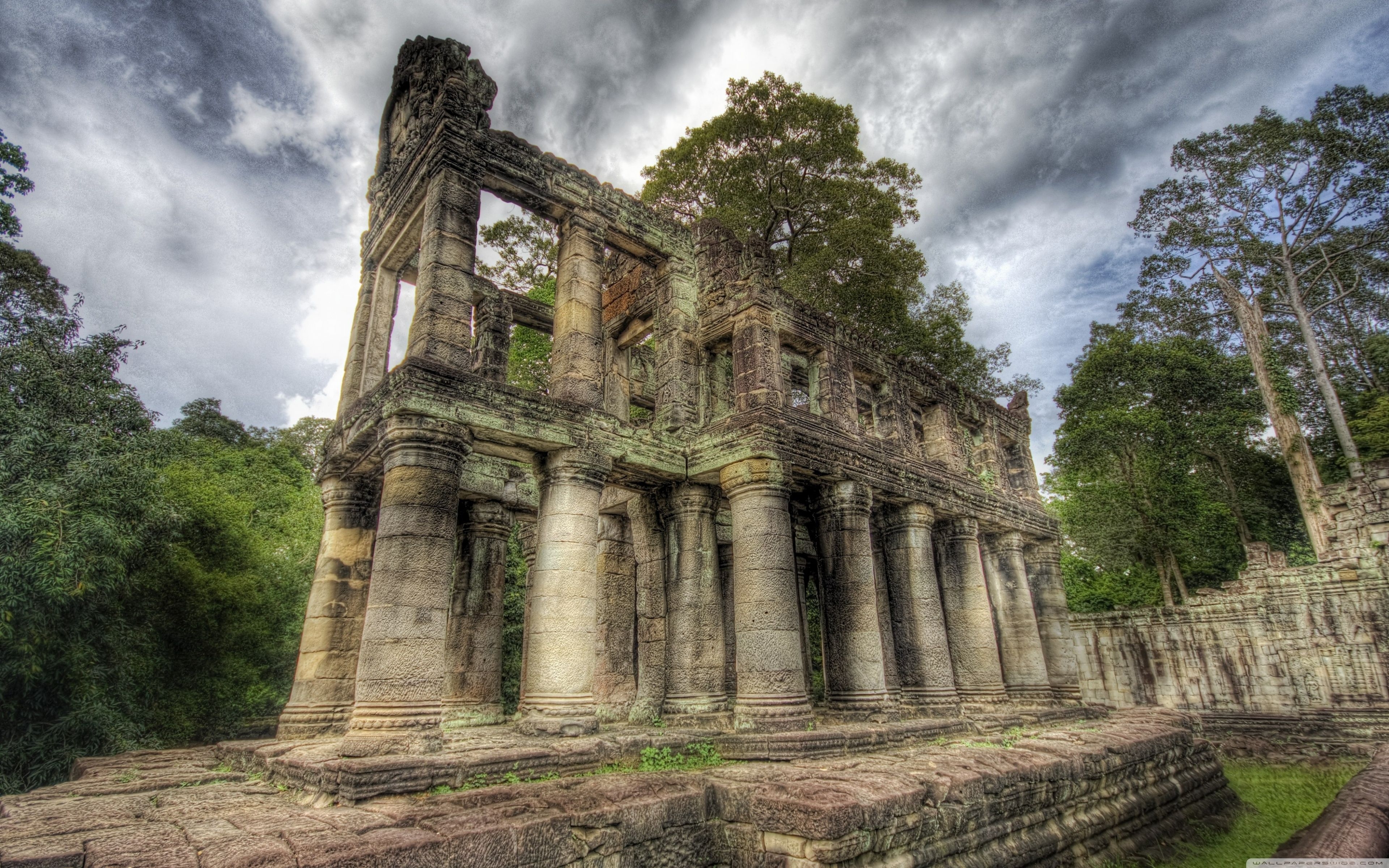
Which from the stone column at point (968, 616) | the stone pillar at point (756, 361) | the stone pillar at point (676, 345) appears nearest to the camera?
the stone pillar at point (756, 361)

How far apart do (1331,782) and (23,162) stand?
94.4ft

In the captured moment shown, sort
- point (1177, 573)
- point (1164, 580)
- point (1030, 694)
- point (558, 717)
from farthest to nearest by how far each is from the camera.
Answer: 1. point (1177, 573)
2. point (1164, 580)
3. point (1030, 694)
4. point (558, 717)

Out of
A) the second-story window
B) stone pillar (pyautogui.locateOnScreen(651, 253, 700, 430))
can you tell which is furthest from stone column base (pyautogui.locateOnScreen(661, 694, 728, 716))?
the second-story window

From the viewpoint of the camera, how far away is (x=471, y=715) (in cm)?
1127

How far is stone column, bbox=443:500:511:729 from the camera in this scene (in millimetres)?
11430

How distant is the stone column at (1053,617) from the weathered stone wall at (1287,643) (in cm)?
441

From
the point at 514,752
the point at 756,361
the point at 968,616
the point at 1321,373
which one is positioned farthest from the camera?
the point at 1321,373

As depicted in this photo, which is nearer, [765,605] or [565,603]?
[565,603]

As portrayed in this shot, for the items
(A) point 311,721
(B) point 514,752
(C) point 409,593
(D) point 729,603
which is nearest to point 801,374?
(D) point 729,603

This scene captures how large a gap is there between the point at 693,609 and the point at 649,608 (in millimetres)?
1254

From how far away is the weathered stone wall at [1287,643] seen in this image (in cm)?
1561

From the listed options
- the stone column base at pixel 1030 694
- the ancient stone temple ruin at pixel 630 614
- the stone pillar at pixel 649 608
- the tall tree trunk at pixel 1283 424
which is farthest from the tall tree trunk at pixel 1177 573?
the stone pillar at pixel 649 608

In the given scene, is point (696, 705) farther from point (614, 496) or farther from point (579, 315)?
point (579, 315)

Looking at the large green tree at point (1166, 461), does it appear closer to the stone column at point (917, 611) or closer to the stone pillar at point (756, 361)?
the stone column at point (917, 611)
